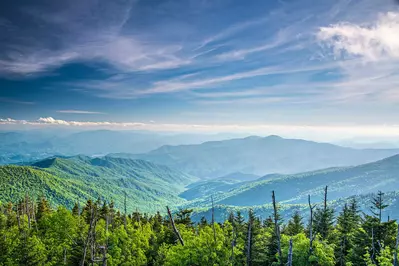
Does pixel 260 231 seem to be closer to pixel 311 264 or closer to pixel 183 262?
pixel 311 264

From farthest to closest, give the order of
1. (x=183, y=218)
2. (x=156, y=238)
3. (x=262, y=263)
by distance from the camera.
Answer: (x=183, y=218), (x=156, y=238), (x=262, y=263)

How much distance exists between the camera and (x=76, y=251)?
5403 centimetres

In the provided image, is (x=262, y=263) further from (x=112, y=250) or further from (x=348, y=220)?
(x=112, y=250)

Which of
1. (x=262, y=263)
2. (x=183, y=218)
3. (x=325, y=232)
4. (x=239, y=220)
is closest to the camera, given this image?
(x=262, y=263)

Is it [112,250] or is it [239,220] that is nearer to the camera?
[112,250]

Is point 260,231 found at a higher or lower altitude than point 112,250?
higher

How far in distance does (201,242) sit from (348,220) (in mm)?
27657

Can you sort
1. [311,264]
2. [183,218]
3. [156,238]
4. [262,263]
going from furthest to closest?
[183,218] → [156,238] → [262,263] → [311,264]

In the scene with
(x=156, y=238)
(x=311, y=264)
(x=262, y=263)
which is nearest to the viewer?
(x=311, y=264)

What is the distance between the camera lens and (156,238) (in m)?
65.8

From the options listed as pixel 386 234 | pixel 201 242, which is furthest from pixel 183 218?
pixel 386 234

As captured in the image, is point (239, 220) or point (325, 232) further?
point (239, 220)

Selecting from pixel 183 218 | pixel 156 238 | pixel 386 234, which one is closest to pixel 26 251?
pixel 156 238

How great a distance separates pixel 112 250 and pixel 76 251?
669 centimetres
